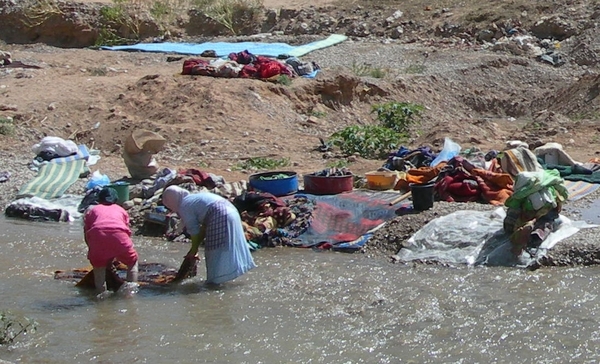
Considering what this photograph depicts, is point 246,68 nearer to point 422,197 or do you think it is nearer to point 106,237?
point 422,197

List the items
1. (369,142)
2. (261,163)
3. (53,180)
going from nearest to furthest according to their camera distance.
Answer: (53,180) < (261,163) < (369,142)

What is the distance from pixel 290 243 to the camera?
30.7 ft

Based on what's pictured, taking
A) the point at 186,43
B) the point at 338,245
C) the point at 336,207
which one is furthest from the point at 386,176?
the point at 186,43

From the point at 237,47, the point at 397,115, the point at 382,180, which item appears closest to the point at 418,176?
the point at 382,180

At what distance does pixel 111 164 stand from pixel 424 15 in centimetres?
1249

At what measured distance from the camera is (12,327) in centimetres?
673

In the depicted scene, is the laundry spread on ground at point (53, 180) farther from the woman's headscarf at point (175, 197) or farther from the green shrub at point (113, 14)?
the green shrub at point (113, 14)

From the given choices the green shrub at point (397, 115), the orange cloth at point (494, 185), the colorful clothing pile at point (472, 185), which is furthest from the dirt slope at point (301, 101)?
the orange cloth at point (494, 185)

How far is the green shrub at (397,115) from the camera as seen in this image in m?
14.5

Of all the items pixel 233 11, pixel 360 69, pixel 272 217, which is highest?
pixel 233 11

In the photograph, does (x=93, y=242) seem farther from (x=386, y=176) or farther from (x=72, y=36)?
(x=72, y=36)

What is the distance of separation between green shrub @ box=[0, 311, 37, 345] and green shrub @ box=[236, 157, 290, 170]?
5.80 m

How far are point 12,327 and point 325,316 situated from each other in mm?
2119

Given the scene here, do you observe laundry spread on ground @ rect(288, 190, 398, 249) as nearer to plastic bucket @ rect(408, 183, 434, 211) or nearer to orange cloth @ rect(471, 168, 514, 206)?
plastic bucket @ rect(408, 183, 434, 211)
